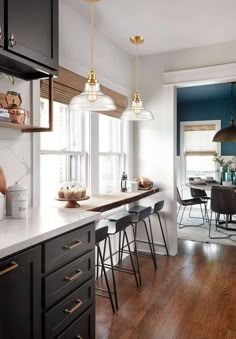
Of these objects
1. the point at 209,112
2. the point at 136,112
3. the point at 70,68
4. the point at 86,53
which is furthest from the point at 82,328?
the point at 209,112

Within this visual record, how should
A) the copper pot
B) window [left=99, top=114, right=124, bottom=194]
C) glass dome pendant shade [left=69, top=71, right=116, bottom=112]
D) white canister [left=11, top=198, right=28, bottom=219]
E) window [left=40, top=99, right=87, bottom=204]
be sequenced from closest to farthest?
white canister [left=11, top=198, right=28, bottom=219] → the copper pot → glass dome pendant shade [left=69, top=71, right=116, bottom=112] → window [left=40, top=99, right=87, bottom=204] → window [left=99, top=114, right=124, bottom=194]

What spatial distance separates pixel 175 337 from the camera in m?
2.16

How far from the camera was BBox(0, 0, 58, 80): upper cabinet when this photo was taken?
5.35ft

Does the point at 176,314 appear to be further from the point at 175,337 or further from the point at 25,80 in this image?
the point at 25,80

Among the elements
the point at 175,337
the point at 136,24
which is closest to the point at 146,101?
the point at 136,24

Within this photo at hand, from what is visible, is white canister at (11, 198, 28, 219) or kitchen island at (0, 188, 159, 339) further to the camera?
white canister at (11, 198, 28, 219)

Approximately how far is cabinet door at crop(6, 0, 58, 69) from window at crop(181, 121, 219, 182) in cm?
581

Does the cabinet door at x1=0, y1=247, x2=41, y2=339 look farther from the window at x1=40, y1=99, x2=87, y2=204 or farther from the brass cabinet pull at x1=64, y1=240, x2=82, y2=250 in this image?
the window at x1=40, y1=99, x2=87, y2=204

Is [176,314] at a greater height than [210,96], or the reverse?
[210,96]

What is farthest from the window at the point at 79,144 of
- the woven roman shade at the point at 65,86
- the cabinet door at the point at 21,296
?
the cabinet door at the point at 21,296

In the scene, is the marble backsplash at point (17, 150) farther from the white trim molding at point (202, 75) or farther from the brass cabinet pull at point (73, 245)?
the white trim molding at point (202, 75)

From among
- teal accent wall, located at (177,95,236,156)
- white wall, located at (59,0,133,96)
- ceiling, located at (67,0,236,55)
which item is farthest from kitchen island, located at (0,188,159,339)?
teal accent wall, located at (177,95,236,156)

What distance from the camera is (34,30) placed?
5.96 ft

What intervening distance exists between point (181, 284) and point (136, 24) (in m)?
2.78
